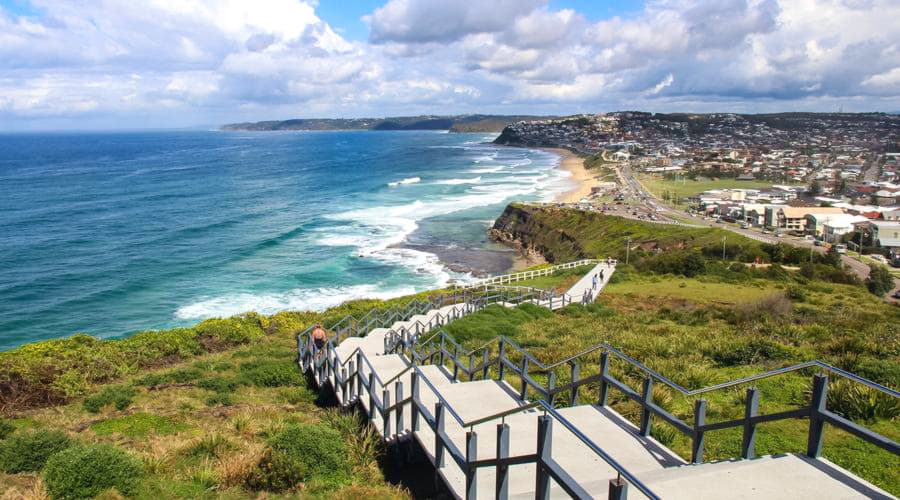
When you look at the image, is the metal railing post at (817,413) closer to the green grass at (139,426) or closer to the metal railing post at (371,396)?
the metal railing post at (371,396)

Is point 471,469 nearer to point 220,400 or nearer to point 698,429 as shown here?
point 698,429

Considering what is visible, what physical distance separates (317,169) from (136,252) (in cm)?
7827

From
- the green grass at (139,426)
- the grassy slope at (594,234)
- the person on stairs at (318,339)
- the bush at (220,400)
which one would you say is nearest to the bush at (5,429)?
the green grass at (139,426)

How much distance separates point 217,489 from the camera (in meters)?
6.61

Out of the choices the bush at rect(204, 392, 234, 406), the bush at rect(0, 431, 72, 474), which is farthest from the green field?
the bush at rect(0, 431, 72, 474)

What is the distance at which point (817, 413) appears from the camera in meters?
5.32

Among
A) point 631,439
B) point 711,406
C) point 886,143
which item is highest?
point 631,439

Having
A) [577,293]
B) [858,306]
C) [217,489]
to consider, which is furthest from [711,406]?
[577,293]

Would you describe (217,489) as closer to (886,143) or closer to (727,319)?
(727,319)

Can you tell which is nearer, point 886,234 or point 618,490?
point 618,490

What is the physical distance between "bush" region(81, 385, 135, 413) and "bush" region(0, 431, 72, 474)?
11.0ft

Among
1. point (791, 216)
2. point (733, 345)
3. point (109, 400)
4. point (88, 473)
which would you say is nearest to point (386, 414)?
point (88, 473)

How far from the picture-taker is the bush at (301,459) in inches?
260

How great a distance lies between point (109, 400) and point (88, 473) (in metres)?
5.78
